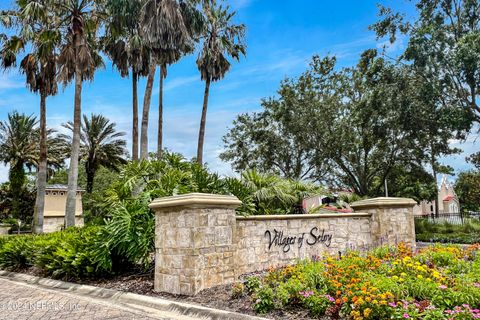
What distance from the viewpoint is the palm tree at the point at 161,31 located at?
59.9 feet

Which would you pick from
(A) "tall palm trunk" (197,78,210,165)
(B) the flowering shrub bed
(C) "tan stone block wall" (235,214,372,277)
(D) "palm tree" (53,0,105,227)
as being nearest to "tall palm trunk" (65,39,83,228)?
(D) "palm tree" (53,0,105,227)

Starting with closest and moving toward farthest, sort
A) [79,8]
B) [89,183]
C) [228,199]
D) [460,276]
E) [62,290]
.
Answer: [460,276] → [228,199] → [62,290] → [79,8] → [89,183]

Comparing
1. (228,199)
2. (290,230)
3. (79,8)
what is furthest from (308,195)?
(79,8)

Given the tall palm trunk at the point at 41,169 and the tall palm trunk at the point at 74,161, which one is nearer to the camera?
the tall palm trunk at the point at 74,161

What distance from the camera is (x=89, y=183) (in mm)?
Answer: 36812

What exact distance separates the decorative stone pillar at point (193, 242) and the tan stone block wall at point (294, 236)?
46 centimetres

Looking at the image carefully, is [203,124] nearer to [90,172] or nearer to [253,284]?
[90,172]

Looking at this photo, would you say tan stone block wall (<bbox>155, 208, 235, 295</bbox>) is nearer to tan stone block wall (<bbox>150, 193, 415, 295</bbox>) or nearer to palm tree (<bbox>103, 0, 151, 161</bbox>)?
tan stone block wall (<bbox>150, 193, 415, 295</bbox>)

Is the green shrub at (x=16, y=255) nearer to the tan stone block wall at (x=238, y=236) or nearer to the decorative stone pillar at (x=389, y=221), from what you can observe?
the tan stone block wall at (x=238, y=236)

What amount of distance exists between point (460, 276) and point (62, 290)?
25.8 ft

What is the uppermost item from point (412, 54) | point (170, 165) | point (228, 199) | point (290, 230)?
point (412, 54)

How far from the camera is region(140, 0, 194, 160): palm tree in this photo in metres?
18.3

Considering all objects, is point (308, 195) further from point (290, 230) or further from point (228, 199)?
point (228, 199)

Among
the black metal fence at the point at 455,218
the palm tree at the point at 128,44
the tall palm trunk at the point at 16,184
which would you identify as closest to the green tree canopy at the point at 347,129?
the black metal fence at the point at 455,218
